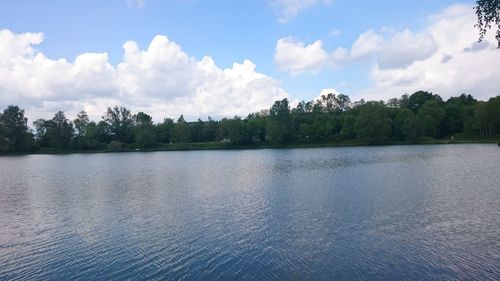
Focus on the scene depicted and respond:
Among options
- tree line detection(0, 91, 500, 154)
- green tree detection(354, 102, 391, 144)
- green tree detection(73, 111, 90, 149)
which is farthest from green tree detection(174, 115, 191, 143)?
green tree detection(354, 102, 391, 144)

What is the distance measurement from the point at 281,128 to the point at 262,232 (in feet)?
456

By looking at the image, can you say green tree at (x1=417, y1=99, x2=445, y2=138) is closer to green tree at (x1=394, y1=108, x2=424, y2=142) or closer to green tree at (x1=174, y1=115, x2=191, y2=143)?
green tree at (x1=394, y1=108, x2=424, y2=142)

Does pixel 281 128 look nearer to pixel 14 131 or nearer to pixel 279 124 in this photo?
pixel 279 124

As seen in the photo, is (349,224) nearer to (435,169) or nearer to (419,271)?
(419,271)

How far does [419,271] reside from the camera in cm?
1683

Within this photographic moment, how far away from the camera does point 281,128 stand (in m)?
162

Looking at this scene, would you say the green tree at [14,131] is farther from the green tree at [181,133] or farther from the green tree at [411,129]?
the green tree at [411,129]

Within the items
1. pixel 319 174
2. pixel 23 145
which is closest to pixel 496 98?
pixel 319 174

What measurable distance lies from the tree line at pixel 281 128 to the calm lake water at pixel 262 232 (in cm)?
10617

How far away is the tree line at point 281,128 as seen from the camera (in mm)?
144250

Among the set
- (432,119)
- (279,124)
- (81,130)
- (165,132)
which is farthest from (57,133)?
(432,119)

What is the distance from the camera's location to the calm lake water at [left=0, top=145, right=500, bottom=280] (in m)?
17.8

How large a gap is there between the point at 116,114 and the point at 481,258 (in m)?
195

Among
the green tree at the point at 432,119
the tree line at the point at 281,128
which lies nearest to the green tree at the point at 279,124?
the tree line at the point at 281,128
